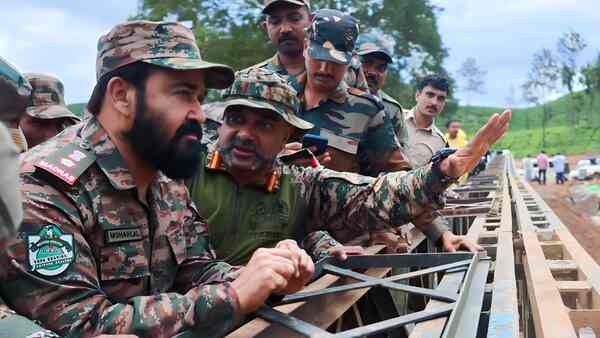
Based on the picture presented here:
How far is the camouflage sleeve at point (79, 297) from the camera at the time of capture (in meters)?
1.46

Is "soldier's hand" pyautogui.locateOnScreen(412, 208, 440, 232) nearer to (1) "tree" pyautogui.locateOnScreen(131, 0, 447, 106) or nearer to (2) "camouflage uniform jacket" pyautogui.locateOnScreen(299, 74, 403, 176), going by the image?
(2) "camouflage uniform jacket" pyautogui.locateOnScreen(299, 74, 403, 176)

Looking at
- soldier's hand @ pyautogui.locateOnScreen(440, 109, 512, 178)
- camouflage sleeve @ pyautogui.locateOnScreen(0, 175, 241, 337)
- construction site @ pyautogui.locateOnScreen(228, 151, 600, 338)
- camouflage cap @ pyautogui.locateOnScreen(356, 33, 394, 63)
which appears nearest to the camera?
camouflage sleeve @ pyautogui.locateOnScreen(0, 175, 241, 337)

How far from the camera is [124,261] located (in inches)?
68.2

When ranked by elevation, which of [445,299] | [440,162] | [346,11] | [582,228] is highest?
[346,11]

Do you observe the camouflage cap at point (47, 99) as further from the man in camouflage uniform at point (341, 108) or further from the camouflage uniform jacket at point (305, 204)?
the camouflage uniform jacket at point (305, 204)

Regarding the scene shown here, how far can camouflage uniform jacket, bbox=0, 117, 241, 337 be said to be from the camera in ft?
4.86

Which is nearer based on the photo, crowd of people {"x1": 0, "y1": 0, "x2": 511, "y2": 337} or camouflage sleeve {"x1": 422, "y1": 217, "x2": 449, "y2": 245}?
crowd of people {"x1": 0, "y1": 0, "x2": 511, "y2": 337}

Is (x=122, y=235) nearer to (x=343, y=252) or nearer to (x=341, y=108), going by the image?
(x=343, y=252)

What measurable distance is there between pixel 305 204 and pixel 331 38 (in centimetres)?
102

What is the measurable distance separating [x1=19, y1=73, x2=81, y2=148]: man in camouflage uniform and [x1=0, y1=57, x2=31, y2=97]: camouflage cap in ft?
3.87

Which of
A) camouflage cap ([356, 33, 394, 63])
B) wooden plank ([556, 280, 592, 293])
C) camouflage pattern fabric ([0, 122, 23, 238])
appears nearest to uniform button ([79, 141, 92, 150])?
camouflage pattern fabric ([0, 122, 23, 238])

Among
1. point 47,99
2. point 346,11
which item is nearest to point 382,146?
point 47,99

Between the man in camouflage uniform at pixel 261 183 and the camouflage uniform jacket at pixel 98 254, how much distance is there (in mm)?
480

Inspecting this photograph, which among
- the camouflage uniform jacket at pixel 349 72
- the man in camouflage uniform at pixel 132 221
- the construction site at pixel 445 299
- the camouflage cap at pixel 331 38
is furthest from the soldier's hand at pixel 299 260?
the camouflage uniform jacket at pixel 349 72
